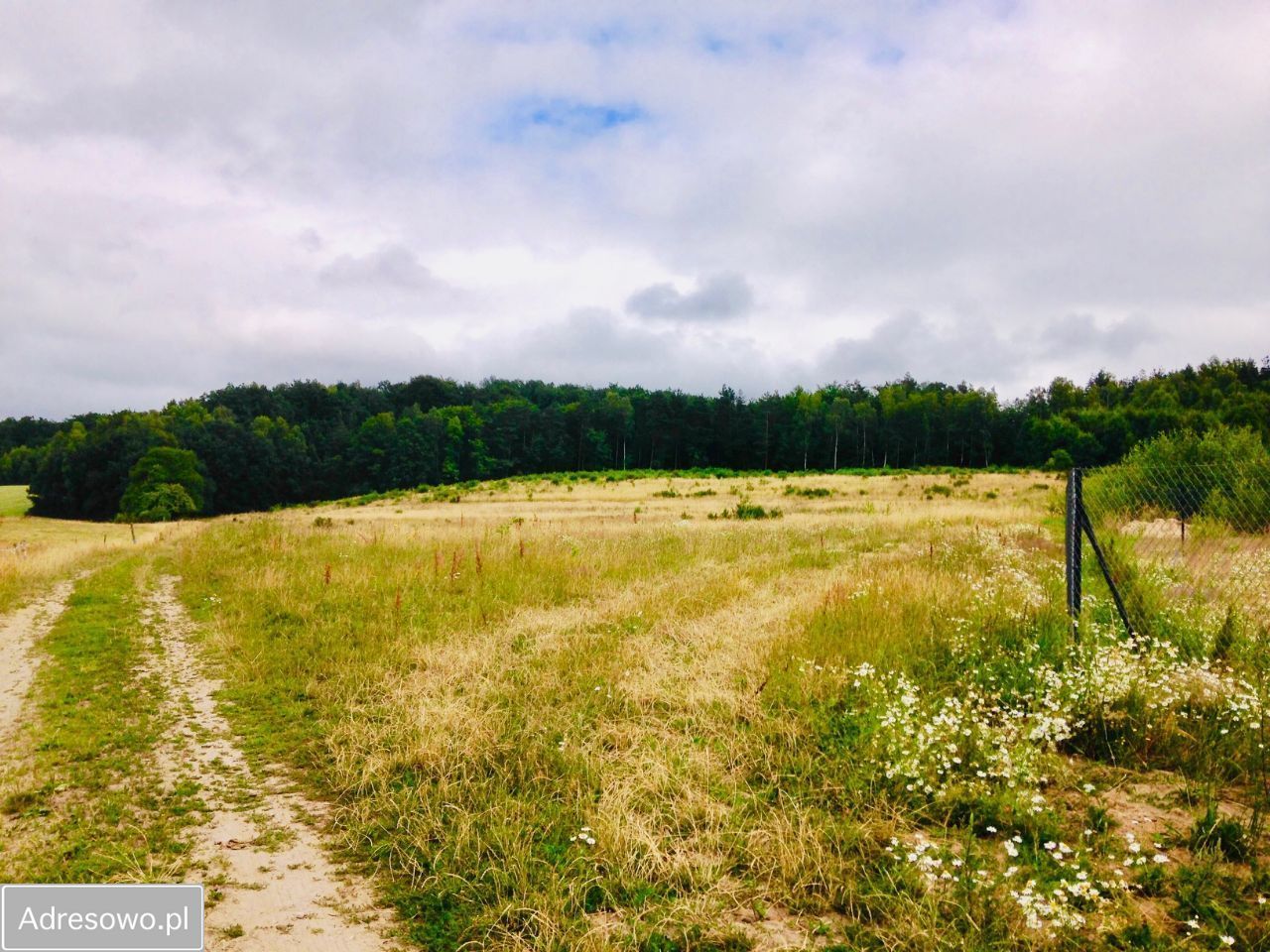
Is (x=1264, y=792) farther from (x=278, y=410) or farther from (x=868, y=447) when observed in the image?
(x=278, y=410)

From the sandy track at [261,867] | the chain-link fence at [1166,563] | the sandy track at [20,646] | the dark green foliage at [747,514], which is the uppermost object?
the chain-link fence at [1166,563]

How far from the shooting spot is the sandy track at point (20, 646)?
7.55 meters

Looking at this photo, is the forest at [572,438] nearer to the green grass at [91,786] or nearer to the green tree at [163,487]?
the green tree at [163,487]

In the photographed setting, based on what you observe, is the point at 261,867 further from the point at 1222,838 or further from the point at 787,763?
the point at 1222,838

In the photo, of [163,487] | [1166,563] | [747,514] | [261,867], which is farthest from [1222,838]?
[163,487]

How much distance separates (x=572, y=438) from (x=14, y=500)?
2808 inches

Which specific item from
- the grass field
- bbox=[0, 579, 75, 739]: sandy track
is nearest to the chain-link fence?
the grass field

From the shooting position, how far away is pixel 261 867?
4.39m

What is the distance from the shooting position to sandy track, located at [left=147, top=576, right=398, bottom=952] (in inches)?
148

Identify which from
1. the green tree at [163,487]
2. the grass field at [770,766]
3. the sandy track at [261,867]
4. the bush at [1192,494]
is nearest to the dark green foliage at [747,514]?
the bush at [1192,494]

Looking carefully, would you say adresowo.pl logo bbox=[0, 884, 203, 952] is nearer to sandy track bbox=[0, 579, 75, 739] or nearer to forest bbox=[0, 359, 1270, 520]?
sandy track bbox=[0, 579, 75, 739]

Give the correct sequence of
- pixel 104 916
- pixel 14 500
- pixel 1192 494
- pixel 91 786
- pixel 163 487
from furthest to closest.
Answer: pixel 14 500 < pixel 163 487 < pixel 1192 494 < pixel 91 786 < pixel 104 916

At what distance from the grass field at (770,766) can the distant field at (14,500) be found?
278 feet

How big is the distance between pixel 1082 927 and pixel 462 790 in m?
4.14
